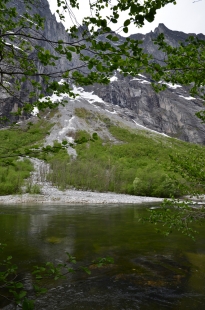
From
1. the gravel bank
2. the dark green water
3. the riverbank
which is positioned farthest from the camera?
the gravel bank

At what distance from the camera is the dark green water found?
9156 mm

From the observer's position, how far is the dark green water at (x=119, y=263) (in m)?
9.16

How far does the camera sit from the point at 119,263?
13086 mm

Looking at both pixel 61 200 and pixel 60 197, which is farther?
pixel 60 197

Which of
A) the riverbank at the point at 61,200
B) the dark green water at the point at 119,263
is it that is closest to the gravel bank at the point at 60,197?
the riverbank at the point at 61,200

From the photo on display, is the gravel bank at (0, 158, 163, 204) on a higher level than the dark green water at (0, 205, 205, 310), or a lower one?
higher

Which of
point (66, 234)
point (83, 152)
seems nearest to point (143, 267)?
point (66, 234)

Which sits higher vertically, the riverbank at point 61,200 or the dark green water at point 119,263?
the riverbank at point 61,200

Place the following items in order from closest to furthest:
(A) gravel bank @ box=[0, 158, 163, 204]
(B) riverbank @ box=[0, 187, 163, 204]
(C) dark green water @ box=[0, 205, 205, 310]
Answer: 1. (C) dark green water @ box=[0, 205, 205, 310]
2. (B) riverbank @ box=[0, 187, 163, 204]
3. (A) gravel bank @ box=[0, 158, 163, 204]

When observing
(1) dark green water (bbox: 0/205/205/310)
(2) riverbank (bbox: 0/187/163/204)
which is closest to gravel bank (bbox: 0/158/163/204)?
(2) riverbank (bbox: 0/187/163/204)

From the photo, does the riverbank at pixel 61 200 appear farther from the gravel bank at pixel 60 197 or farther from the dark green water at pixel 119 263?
the dark green water at pixel 119 263

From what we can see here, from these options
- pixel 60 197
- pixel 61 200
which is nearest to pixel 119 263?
pixel 61 200

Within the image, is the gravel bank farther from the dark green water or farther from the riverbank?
the dark green water

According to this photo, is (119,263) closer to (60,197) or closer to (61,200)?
(61,200)
